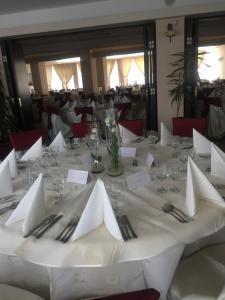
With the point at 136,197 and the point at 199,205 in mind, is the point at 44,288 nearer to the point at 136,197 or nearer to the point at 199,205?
the point at 136,197

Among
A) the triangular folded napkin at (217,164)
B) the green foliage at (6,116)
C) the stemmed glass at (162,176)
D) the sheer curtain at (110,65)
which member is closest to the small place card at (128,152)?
the stemmed glass at (162,176)

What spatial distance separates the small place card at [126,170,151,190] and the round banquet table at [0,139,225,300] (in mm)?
32

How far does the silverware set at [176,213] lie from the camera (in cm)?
134

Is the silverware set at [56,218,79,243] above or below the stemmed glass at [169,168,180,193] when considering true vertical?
below

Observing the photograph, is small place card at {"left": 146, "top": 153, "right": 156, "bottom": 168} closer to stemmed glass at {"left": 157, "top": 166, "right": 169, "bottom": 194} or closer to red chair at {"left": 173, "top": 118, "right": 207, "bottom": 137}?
stemmed glass at {"left": 157, "top": 166, "right": 169, "bottom": 194}

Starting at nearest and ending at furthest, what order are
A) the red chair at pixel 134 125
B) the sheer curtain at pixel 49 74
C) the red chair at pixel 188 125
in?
the red chair at pixel 188 125
the red chair at pixel 134 125
the sheer curtain at pixel 49 74

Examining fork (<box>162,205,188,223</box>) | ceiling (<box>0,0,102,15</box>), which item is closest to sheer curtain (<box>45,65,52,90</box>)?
ceiling (<box>0,0,102,15</box>)

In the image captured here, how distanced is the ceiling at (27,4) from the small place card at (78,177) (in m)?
3.49

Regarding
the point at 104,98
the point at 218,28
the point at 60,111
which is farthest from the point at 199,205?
the point at 218,28

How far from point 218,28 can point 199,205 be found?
7.30m

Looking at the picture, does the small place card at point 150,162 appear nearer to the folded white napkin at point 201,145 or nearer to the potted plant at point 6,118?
the folded white napkin at point 201,145

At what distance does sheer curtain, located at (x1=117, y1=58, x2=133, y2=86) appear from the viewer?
13.0 meters

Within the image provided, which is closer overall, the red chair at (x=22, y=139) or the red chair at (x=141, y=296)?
the red chair at (x=141, y=296)

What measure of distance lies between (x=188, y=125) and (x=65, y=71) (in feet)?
42.5
